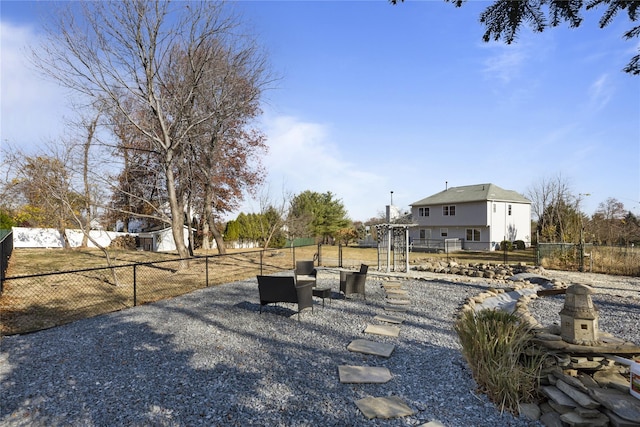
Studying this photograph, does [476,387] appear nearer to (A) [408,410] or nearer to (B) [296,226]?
(A) [408,410]

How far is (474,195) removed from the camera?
29.1 meters

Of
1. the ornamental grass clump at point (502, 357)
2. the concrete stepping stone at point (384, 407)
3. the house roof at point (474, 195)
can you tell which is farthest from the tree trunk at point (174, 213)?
the house roof at point (474, 195)

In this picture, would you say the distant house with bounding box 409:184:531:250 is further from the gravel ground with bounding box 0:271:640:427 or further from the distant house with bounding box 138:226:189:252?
the gravel ground with bounding box 0:271:640:427

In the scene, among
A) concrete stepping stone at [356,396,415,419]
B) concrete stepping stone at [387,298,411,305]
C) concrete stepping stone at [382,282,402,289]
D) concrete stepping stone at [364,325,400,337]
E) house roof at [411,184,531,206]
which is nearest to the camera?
concrete stepping stone at [356,396,415,419]

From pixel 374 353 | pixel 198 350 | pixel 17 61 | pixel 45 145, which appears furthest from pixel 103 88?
pixel 374 353

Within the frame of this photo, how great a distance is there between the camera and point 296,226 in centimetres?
2873

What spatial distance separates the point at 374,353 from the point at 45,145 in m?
14.4

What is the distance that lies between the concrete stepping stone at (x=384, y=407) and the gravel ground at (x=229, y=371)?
2.8 inches

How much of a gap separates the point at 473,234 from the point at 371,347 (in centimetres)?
2807

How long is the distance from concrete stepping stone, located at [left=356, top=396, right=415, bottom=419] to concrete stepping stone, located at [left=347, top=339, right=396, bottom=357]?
1.14 meters

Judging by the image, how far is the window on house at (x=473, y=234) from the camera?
2896 cm

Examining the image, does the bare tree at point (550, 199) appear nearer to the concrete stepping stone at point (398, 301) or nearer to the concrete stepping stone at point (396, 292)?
the concrete stepping stone at point (396, 292)

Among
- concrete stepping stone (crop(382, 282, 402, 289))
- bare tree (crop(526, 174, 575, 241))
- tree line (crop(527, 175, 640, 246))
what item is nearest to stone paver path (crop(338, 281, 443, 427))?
concrete stepping stone (crop(382, 282, 402, 289))

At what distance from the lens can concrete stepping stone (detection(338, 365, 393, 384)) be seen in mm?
3477
